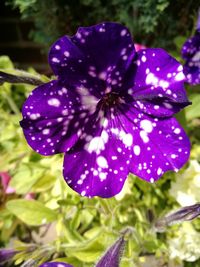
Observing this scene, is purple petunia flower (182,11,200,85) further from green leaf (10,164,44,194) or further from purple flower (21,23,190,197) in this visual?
green leaf (10,164,44,194)

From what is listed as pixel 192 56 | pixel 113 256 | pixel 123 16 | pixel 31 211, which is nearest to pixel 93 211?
A: pixel 31 211

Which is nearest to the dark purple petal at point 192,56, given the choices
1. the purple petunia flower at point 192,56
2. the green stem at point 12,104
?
the purple petunia flower at point 192,56

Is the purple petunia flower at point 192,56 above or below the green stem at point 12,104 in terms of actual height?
above

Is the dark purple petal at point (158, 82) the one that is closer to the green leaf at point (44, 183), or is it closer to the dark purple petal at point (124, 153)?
the dark purple petal at point (124, 153)

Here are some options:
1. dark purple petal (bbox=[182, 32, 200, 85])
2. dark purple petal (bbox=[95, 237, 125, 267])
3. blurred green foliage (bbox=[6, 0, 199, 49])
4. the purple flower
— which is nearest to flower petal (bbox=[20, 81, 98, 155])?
the purple flower

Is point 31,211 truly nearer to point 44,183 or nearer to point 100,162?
point 44,183

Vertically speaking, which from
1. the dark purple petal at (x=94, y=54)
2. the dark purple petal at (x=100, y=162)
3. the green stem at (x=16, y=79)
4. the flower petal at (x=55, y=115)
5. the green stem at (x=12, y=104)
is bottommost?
the green stem at (x=12, y=104)

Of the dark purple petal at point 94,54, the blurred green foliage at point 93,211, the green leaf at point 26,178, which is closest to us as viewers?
the dark purple petal at point 94,54
